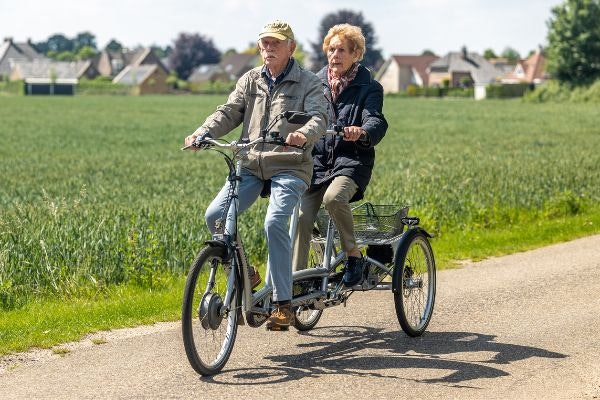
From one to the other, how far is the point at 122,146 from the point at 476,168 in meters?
20.4

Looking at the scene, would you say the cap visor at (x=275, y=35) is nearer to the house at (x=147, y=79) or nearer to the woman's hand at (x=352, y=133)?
the woman's hand at (x=352, y=133)

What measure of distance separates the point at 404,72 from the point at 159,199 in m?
146

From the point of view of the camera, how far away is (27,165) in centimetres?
2748

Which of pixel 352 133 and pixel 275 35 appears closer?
pixel 275 35

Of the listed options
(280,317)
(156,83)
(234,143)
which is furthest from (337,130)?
(156,83)

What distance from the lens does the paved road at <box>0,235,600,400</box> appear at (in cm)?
595

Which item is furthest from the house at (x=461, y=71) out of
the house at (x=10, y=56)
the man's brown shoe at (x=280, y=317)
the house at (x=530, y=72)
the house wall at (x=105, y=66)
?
the man's brown shoe at (x=280, y=317)

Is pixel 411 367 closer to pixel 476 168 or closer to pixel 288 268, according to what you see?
pixel 288 268

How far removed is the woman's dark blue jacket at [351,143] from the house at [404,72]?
500 ft

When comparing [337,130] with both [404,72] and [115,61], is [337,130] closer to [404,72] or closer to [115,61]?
[404,72]

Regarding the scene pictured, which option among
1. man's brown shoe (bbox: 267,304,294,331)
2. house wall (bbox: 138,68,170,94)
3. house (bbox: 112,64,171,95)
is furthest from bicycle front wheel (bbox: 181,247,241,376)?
house wall (bbox: 138,68,170,94)

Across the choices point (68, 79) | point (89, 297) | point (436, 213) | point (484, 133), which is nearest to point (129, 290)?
point (89, 297)

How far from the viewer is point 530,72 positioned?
15350 cm

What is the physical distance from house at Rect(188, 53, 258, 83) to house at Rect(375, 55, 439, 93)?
23028mm
